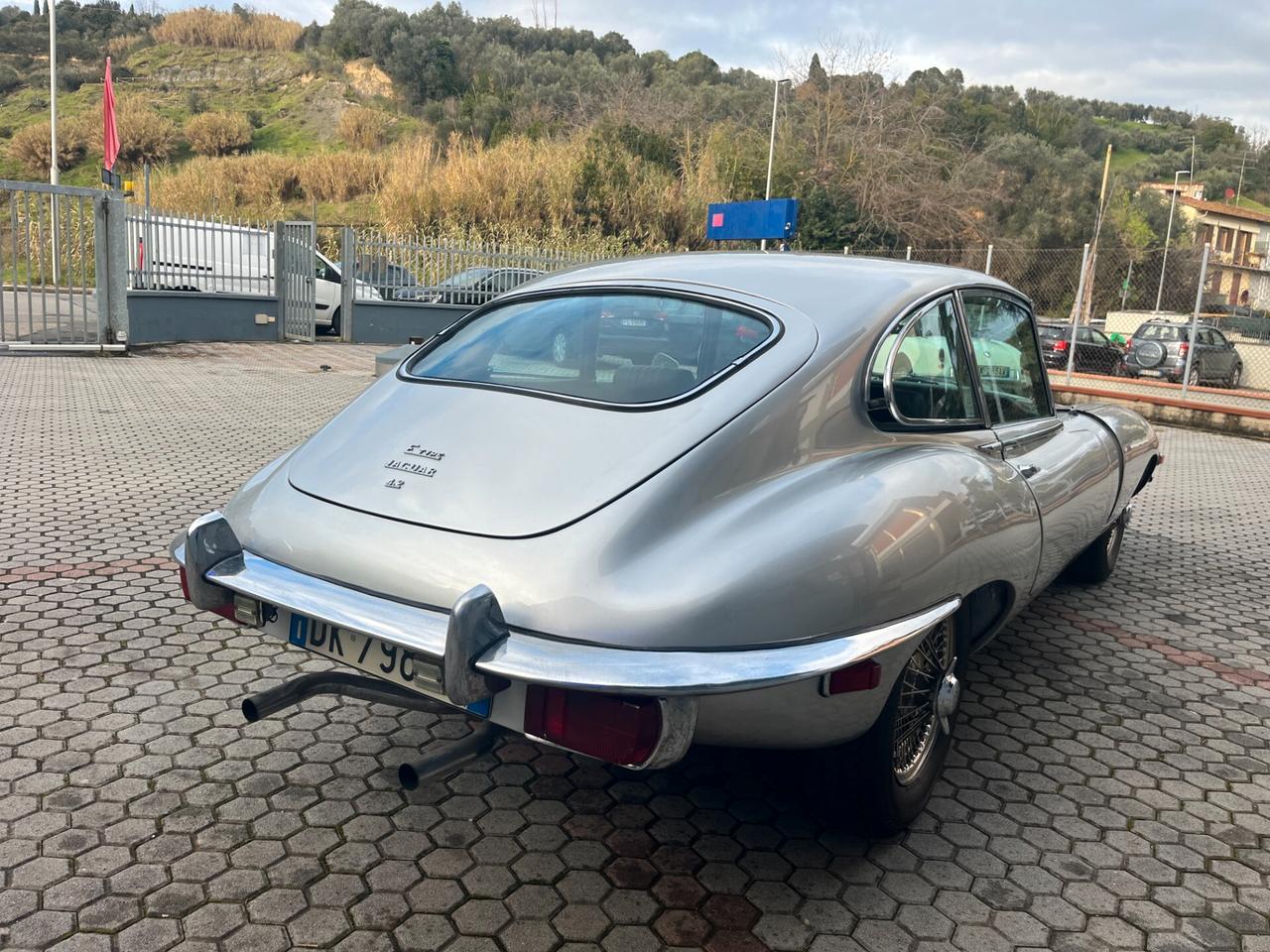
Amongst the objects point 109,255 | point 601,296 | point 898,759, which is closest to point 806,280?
point 601,296

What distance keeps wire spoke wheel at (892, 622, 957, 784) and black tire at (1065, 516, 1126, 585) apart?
2.79 meters

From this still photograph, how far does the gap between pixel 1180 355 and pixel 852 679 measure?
2244 centimetres

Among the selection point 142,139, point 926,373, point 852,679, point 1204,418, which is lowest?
point 1204,418

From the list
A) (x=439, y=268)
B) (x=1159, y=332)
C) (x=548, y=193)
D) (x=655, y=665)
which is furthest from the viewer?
(x=548, y=193)

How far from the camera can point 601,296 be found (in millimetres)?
3229

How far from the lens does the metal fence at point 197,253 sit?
1442 centimetres

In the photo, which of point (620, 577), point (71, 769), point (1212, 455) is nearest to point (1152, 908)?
point (620, 577)

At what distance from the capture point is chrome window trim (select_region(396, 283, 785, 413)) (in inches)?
105

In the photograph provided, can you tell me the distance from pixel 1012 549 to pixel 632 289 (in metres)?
1.44

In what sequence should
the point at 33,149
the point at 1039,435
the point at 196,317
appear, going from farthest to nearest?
the point at 33,149 → the point at 196,317 → the point at 1039,435


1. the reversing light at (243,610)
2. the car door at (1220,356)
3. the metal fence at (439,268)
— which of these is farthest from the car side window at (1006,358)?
the car door at (1220,356)

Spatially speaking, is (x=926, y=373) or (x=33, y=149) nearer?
(x=926, y=373)

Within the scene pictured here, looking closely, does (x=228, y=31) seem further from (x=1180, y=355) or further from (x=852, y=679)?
(x=852, y=679)

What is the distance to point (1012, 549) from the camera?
3117 mm
